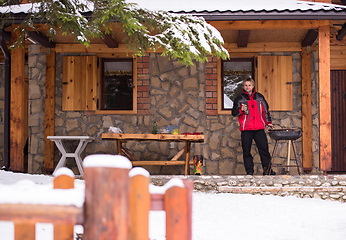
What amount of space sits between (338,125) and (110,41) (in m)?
5.05

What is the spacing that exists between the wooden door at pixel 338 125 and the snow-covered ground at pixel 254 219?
2.63 metres

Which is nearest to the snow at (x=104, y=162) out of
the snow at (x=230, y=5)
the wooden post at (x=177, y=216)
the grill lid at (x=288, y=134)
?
the wooden post at (x=177, y=216)

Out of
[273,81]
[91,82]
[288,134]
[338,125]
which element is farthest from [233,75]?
[91,82]

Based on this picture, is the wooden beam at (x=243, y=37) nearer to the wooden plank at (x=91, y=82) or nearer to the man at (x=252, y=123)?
the man at (x=252, y=123)

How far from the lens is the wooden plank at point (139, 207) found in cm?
115

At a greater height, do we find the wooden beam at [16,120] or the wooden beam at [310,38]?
the wooden beam at [310,38]

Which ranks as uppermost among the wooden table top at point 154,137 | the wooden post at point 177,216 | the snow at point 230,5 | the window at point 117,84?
the snow at point 230,5

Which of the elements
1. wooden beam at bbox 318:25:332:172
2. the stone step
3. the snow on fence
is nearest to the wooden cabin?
wooden beam at bbox 318:25:332:172

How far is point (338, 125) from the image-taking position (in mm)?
6582

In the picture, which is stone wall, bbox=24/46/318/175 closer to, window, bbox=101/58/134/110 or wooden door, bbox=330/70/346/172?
window, bbox=101/58/134/110

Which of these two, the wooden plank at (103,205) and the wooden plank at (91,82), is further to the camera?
the wooden plank at (91,82)

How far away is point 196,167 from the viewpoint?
212 inches

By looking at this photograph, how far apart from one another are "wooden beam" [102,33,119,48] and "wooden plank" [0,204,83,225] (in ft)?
15.5

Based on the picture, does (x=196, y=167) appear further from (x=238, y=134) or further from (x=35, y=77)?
(x=35, y=77)
